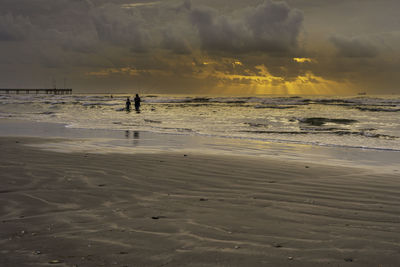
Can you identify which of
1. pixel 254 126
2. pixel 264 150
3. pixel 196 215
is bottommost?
pixel 196 215

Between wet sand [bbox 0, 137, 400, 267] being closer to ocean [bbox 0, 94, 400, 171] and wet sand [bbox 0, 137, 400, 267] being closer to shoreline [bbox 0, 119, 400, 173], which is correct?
shoreline [bbox 0, 119, 400, 173]

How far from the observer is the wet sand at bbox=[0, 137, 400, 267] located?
399cm

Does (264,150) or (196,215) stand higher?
(264,150)

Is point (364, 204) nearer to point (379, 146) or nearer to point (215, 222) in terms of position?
point (215, 222)

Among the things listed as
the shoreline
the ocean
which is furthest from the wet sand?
the ocean

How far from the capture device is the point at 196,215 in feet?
17.6

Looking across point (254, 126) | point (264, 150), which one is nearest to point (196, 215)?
point (264, 150)

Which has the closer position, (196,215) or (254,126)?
(196,215)

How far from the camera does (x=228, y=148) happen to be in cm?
1334

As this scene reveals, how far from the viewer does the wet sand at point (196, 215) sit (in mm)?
3990

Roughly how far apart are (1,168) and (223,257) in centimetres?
684

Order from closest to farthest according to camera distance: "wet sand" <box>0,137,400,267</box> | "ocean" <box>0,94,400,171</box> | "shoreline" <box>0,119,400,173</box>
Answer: "wet sand" <box>0,137,400,267</box>, "shoreline" <box>0,119,400,173</box>, "ocean" <box>0,94,400,171</box>

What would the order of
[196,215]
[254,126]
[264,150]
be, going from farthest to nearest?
1. [254,126]
2. [264,150]
3. [196,215]

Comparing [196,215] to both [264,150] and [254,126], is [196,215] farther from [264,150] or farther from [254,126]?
[254,126]
